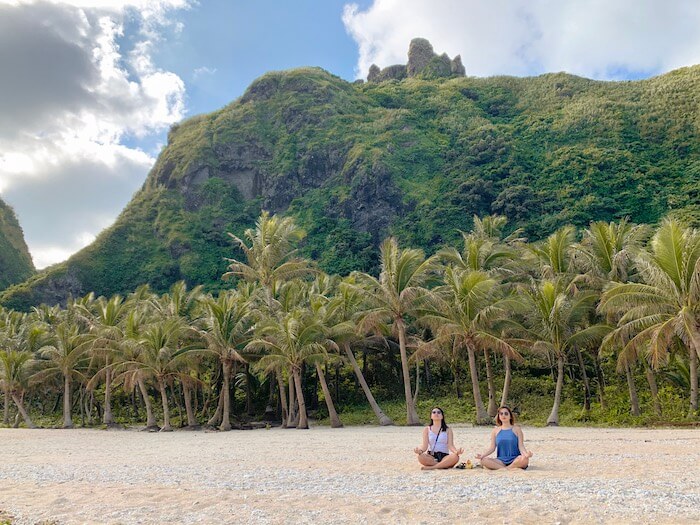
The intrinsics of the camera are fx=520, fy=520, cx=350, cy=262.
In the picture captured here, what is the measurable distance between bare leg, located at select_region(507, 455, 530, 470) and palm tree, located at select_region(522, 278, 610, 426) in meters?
13.7

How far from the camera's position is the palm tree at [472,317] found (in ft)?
74.0

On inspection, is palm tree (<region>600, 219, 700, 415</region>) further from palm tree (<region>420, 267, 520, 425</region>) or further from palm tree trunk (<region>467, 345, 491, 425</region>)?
palm tree trunk (<region>467, 345, 491, 425</region>)

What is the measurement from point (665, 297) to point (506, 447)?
1192cm

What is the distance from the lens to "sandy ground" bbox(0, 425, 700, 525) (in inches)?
244

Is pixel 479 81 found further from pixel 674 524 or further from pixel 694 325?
pixel 674 524

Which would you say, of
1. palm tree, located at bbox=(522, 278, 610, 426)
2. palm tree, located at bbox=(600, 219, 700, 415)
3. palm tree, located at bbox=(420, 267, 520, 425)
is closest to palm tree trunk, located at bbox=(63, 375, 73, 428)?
palm tree, located at bbox=(420, 267, 520, 425)

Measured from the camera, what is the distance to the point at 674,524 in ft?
17.3

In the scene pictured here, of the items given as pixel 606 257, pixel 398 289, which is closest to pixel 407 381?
pixel 398 289

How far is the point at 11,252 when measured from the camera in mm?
89562

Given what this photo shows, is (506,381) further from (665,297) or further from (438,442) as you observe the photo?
(438,442)

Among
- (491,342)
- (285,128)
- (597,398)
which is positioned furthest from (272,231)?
(285,128)

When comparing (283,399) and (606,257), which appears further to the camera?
(283,399)

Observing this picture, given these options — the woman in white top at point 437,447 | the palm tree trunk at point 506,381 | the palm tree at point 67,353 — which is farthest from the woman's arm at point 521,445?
the palm tree at point 67,353

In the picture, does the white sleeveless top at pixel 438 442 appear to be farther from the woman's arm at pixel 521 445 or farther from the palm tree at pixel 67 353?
the palm tree at pixel 67 353
